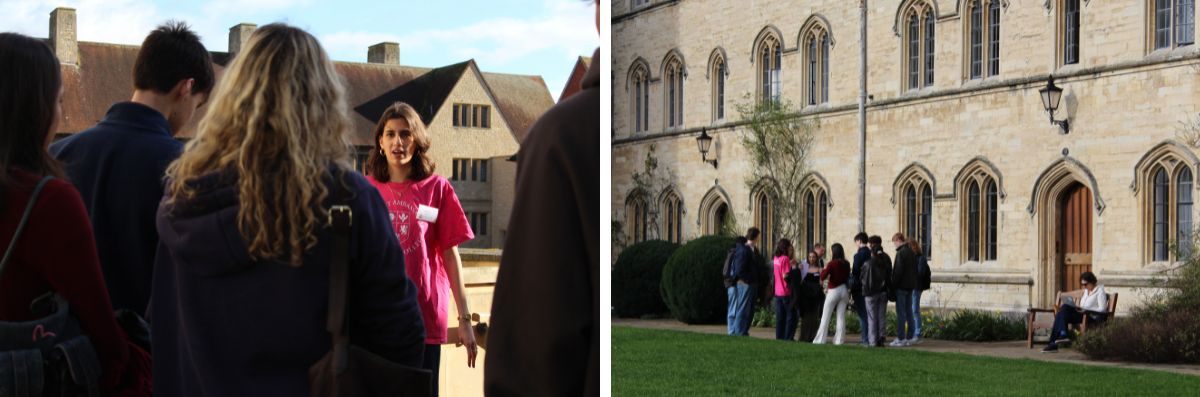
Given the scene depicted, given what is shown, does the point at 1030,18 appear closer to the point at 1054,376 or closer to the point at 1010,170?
the point at 1010,170

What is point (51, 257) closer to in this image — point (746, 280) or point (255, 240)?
point (255, 240)

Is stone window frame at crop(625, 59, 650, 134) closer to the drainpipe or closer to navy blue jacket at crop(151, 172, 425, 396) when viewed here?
navy blue jacket at crop(151, 172, 425, 396)

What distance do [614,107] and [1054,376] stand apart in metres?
3.06

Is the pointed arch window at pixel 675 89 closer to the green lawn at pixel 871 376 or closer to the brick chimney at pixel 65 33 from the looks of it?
the brick chimney at pixel 65 33

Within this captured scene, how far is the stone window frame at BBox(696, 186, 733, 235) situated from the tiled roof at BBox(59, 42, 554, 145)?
0.48m

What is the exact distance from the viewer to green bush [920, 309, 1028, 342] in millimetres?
3105

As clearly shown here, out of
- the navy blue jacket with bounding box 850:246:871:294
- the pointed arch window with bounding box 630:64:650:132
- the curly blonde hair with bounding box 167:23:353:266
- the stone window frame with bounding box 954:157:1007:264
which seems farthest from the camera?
the stone window frame with bounding box 954:157:1007:264

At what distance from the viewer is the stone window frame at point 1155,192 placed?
294 cm

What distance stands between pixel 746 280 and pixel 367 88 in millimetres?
1128

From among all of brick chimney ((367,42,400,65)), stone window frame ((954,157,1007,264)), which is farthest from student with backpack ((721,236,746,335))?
brick chimney ((367,42,400,65))

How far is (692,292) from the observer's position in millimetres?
2162

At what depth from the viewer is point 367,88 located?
2391 mm

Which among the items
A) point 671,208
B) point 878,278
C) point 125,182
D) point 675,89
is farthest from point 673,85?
point 125,182

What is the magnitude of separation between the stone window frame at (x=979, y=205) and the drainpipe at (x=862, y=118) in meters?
0.40
